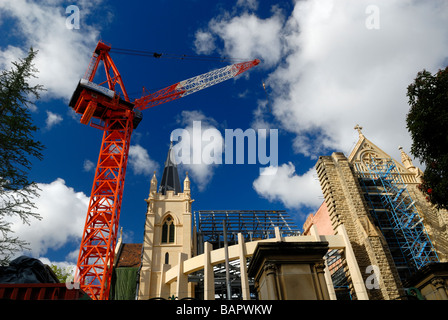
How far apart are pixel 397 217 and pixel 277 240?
1094 cm

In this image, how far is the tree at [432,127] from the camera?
14.7 metres

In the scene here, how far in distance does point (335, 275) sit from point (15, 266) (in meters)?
25.4

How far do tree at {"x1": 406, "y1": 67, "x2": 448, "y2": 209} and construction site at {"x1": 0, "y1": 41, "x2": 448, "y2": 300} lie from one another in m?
5.12

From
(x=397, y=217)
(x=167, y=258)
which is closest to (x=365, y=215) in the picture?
(x=397, y=217)

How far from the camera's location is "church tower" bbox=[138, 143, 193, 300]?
33703mm

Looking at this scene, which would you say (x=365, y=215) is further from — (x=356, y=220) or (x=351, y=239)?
(x=351, y=239)

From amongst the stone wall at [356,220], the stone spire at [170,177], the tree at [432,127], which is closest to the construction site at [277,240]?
the stone wall at [356,220]

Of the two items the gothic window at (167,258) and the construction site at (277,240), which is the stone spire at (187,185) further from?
the gothic window at (167,258)

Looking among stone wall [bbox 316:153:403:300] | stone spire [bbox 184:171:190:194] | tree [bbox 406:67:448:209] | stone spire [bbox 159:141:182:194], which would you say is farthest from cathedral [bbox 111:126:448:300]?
stone spire [bbox 159:141:182:194]

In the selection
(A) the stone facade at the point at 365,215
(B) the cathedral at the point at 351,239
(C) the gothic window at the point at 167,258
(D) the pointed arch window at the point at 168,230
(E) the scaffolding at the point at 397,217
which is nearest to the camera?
Answer: (A) the stone facade at the point at 365,215

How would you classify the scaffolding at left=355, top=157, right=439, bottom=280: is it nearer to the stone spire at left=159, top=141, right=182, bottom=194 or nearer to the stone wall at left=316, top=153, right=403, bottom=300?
the stone wall at left=316, top=153, right=403, bottom=300

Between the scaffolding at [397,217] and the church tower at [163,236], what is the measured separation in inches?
732

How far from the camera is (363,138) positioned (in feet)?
108
